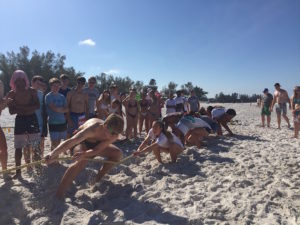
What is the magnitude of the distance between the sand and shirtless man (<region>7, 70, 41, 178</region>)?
55 cm

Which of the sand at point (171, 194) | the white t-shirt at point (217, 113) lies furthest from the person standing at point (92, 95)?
the white t-shirt at point (217, 113)

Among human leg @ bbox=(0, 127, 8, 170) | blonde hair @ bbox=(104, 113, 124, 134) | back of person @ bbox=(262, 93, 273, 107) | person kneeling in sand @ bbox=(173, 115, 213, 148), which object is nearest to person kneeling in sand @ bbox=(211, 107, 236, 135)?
person kneeling in sand @ bbox=(173, 115, 213, 148)

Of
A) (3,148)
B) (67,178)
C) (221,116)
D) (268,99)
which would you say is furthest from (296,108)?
(3,148)

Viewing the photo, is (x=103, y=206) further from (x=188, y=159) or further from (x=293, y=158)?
(x=293, y=158)

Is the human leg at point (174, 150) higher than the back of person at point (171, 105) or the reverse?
the reverse

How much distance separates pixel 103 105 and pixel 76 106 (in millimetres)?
1436

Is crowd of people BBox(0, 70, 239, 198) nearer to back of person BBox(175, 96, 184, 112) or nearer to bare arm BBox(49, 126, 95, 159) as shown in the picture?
bare arm BBox(49, 126, 95, 159)

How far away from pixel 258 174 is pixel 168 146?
1.46m

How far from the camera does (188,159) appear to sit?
485cm

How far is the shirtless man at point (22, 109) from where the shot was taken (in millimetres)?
3742

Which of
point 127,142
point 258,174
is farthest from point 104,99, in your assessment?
point 258,174

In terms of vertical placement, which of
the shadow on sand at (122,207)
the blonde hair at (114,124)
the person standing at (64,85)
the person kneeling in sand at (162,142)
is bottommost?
the shadow on sand at (122,207)

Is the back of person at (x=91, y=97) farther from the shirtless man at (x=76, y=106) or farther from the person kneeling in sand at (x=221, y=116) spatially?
the person kneeling in sand at (x=221, y=116)

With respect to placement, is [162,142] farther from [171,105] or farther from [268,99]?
[268,99]
